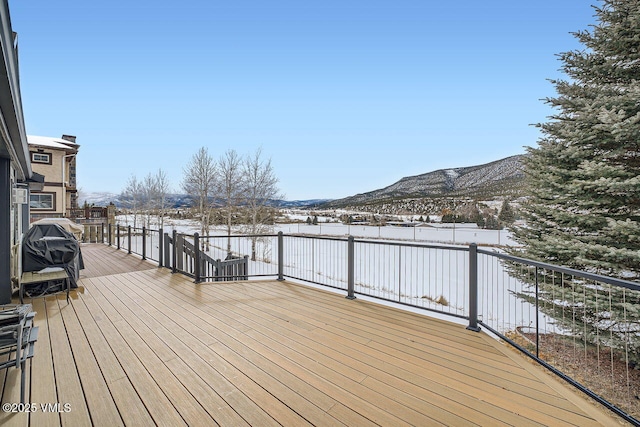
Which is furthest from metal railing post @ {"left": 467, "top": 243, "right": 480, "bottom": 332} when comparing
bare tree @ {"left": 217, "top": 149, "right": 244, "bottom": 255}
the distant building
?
the distant building

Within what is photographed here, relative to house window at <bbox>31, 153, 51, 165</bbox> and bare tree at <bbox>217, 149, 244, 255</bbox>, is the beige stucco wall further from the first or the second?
bare tree at <bbox>217, 149, 244, 255</bbox>

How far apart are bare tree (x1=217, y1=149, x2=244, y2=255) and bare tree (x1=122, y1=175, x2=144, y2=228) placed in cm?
1297

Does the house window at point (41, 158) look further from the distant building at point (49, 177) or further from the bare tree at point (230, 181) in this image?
the bare tree at point (230, 181)

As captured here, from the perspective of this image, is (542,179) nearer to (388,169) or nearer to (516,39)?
(516,39)

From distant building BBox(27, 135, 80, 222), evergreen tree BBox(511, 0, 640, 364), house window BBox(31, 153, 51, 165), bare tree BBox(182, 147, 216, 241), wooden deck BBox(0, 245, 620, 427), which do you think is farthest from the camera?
bare tree BBox(182, 147, 216, 241)

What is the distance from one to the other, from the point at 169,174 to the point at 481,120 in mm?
30184

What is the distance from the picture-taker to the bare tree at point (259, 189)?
1991 centimetres

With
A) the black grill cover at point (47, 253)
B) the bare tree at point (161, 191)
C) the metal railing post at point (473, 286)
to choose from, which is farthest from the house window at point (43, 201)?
the metal railing post at point (473, 286)

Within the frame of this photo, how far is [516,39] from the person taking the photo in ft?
34.6

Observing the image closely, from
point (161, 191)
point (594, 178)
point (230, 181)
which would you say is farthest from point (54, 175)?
point (594, 178)

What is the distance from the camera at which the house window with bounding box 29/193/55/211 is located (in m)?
16.2

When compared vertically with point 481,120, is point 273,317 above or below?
below

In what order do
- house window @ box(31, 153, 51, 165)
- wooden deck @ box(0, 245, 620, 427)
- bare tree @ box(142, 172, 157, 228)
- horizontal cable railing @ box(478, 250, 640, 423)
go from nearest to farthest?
wooden deck @ box(0, 245, 620, 427)
horizontal cable railing @ box(478, 250, 640, 423)
house window @ box(31, 153, 51, 165)
bare tree @ box(142, 172, 157, 228)

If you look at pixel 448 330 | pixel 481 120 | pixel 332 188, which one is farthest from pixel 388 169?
pixel 448 330
